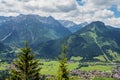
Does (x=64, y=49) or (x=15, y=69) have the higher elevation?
(x=64, y=49)

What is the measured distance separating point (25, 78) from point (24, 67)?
1.18 metres

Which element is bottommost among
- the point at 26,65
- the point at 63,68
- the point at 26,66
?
the point at 63,68

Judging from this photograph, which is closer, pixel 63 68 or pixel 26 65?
pixel 26 65

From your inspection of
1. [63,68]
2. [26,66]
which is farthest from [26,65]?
[63,68]

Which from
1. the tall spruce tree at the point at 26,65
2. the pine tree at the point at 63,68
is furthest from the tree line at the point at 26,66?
the pine tree at the point at 63,68

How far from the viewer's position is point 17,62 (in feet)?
91.1

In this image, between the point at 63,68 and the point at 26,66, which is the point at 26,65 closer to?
the point at 26,66

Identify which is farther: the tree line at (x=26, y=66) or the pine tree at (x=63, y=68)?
the pine tree at (x=63, y=68)

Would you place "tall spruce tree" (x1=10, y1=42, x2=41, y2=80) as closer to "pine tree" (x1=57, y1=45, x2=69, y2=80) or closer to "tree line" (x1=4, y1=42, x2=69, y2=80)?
"tree line" (x1=4, y1=42, x2=69, y2=80)

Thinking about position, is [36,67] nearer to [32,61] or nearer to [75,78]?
[32,61]

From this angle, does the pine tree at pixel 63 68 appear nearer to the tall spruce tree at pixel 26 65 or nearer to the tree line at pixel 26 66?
the tree line at pixel 26 66

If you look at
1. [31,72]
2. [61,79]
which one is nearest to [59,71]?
[61,79]

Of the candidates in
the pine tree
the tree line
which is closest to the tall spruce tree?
the tree line

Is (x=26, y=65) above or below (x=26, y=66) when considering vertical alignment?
above
